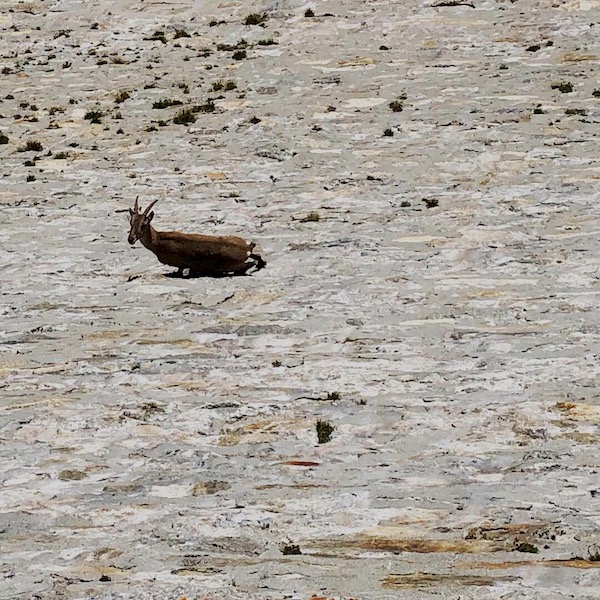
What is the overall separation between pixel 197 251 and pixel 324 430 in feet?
25.1

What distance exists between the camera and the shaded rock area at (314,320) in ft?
29.5

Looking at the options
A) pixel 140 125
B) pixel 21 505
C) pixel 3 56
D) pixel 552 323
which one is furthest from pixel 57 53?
pixel 21 505

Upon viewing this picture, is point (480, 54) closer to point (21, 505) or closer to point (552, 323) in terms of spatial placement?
point (552, 323)

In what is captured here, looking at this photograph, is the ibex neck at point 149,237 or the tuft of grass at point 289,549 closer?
the tuft of grass at point 289,549

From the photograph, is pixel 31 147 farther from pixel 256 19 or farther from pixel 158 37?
pixel 256 19

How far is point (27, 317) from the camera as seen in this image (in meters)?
17.3

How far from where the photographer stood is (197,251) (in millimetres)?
18844

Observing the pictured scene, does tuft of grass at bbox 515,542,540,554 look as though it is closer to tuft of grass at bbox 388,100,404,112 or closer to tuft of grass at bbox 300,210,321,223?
tuft of grass at bbox 300,210,321,223

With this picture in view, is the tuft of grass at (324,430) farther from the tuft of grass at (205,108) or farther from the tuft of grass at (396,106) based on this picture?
the tuft of grass at (205,108)

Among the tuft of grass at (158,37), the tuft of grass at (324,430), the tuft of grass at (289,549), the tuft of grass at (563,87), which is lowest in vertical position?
the tuft of grass at (563,87)

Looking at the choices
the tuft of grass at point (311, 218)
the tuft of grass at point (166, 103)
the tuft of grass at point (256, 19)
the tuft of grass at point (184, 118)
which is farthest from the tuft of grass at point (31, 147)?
the tuft of grass at point (256, 19)

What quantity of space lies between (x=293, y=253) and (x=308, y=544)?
12038mm

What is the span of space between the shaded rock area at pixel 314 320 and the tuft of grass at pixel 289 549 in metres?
0.03

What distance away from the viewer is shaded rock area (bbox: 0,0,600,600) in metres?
9.00
